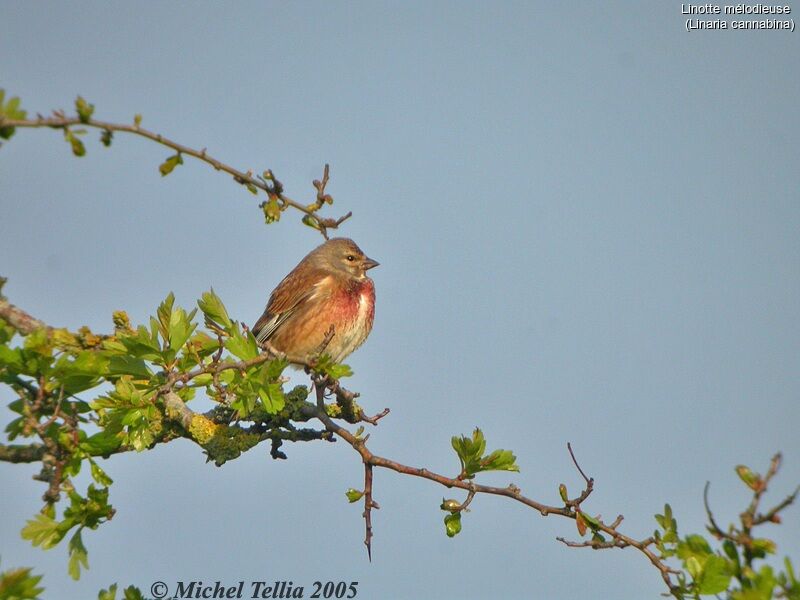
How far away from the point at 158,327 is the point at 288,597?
1.80 m

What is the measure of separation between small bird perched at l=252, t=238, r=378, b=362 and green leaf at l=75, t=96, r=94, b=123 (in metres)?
4.60

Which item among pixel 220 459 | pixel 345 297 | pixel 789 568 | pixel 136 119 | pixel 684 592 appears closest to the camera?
pixel 789 568

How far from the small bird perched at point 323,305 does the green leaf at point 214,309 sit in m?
3.26

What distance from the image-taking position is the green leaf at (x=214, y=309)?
176 inches

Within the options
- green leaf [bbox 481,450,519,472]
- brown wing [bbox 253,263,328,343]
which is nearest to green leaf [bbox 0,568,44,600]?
green leaf [bbox 481,450,519,472]

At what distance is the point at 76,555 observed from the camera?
4.07 metres

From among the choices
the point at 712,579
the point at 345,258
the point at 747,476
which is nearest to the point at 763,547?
the point at 747,476

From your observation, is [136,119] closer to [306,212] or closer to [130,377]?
[306,212]

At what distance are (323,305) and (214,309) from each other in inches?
146

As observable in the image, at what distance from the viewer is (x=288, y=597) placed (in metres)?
5.29

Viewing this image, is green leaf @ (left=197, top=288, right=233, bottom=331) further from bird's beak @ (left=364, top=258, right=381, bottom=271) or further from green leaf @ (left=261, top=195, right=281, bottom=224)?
bird's beak @ (left=364, top=258, right=381, bottom=271)

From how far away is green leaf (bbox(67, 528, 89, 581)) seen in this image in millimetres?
4059

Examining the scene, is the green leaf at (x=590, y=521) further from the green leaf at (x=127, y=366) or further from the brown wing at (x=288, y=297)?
the brown wing at (x=288, y=297)

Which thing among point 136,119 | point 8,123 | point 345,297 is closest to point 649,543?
point 136,119
